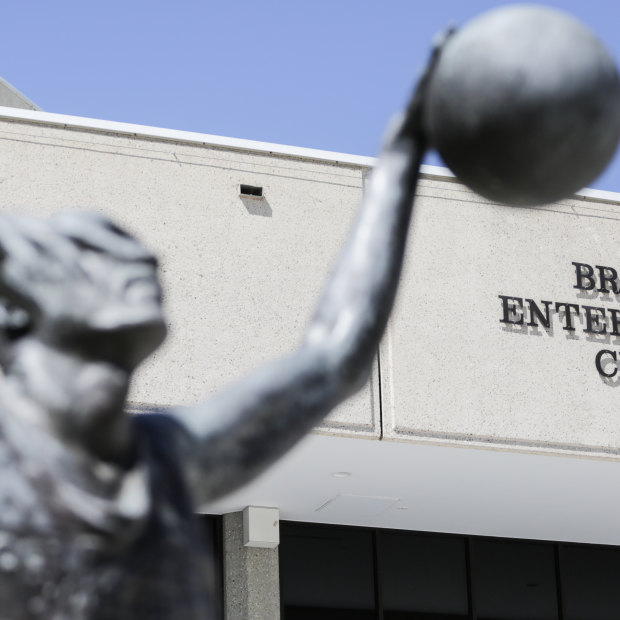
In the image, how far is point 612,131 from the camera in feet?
6.61

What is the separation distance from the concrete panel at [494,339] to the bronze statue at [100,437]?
9.95 metres

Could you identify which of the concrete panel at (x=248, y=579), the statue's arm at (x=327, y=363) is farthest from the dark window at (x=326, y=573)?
the statue's arm at (x=327, y=363)

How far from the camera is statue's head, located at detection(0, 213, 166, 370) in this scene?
5.47 ft

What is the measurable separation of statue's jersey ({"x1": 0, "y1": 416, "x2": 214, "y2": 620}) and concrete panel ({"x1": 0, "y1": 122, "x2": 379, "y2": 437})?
9.47m

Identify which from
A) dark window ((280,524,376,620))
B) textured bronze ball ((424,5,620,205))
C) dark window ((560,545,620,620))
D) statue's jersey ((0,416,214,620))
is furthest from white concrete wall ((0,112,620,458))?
statue's jersey ((0,416,214,620))

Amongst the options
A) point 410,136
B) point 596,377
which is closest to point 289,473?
point 596,377

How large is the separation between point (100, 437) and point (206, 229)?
33.9 feet

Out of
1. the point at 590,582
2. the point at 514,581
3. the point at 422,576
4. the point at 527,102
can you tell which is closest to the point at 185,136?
the point at 422,576

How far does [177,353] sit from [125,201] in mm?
1464

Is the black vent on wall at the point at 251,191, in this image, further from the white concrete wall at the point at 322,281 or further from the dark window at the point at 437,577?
the dark window at the point at 437,577

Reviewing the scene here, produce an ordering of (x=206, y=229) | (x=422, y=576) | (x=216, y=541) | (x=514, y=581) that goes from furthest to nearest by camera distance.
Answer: (x=514, y=581)
(x=422, y=576)
(x=216, y=541)
(x=206, y=229)

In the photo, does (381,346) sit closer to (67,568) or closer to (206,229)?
(206,229)

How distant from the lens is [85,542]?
5.16 ft

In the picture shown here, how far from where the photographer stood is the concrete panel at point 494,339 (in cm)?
1206
